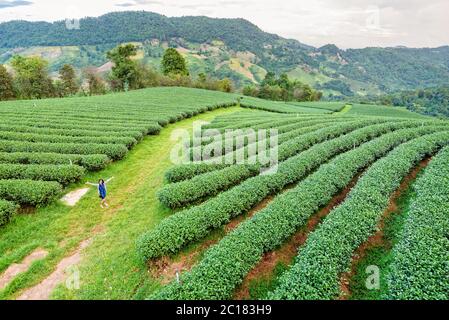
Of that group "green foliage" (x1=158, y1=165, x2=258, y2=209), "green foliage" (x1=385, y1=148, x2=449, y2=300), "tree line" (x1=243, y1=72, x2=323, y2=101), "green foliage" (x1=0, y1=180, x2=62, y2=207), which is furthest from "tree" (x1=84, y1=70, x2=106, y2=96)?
"green foliage" (x1=385, y1=148, x2=449, y2=300)

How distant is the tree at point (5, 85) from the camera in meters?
49.5

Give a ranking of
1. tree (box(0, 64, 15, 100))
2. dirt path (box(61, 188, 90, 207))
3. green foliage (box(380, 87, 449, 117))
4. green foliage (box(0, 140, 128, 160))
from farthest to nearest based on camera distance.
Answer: green foliage (box(380, 87, 449, 117)), tree (box(0, 64, 15, 100)), green foliage (box(0, 140, 128, 160)), dirt path (box(61, 188, 90, 207))

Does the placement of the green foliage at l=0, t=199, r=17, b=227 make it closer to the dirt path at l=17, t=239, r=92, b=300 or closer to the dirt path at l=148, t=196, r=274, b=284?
the dirt path at l=17, t=239, r=92, b=300

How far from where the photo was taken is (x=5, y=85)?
50.2 m

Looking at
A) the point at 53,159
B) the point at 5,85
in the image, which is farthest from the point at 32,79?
the point at 53,159

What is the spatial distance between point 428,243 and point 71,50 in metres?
215

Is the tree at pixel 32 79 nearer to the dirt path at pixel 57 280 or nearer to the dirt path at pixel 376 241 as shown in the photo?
the dirt path at pixel 57 280

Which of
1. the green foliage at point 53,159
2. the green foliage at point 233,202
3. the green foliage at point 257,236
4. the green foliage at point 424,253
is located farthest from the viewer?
the green foliage at point 53,159

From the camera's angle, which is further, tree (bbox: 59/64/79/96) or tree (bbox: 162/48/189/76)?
tree (bbox: 162/48/189/76)

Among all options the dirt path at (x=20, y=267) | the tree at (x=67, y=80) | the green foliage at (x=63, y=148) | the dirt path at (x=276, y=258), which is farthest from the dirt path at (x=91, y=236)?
the tree at (x=67, y=80)

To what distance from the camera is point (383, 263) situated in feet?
31.3

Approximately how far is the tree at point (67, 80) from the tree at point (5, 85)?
956cm

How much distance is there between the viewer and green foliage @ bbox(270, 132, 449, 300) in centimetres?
758
